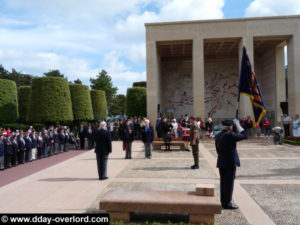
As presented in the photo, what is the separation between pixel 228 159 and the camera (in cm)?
552

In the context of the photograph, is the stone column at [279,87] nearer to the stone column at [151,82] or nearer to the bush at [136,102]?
the stone column at [151,82]

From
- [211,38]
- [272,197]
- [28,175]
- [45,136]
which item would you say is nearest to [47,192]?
[28,175]

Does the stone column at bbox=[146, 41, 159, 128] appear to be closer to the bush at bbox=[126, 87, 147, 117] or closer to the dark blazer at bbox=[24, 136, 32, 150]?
the bush at bbox=[126, 87, 147, 117]

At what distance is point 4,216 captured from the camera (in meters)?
4.45

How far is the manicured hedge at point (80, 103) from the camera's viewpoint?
96.7ft

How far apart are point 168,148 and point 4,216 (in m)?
11.4

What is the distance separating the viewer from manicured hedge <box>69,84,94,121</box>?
29.5 meters

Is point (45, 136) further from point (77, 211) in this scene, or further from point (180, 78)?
point (180, 78)

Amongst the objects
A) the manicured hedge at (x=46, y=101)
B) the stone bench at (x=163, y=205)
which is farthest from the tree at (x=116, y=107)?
the stone bench at (x=163, y=205)

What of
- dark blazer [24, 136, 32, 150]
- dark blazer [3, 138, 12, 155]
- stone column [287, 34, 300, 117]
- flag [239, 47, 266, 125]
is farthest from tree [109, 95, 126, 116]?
flag [239, 47, 266, 125]

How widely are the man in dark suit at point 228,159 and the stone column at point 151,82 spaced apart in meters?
17.2

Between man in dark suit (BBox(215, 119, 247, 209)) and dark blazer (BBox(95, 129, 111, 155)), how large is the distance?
396 cm

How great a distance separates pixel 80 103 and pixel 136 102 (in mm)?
6739

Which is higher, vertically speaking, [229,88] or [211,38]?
[211,38]
